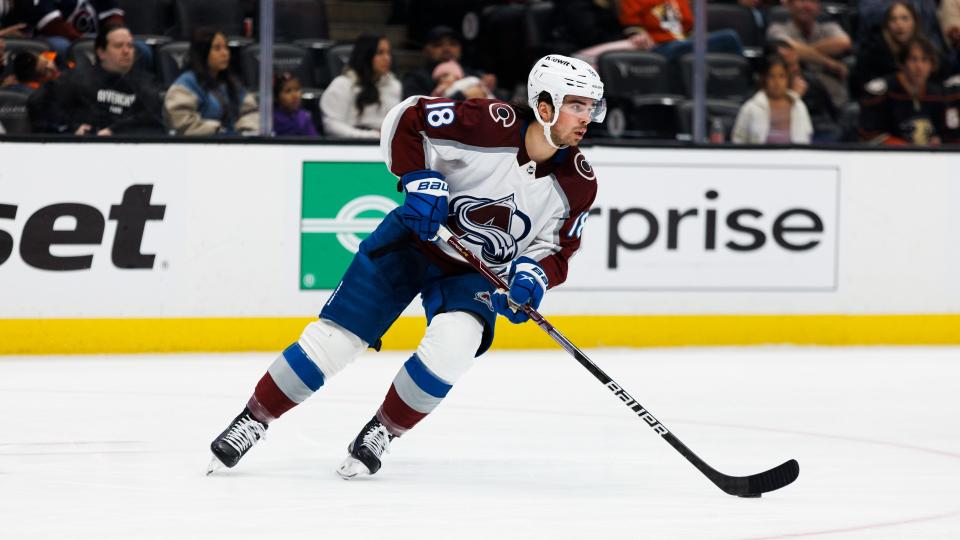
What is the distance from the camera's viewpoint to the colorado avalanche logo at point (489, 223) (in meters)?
3.75

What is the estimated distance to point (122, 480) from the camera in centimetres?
362

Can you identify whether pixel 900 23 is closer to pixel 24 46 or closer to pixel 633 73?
pixel 633 73

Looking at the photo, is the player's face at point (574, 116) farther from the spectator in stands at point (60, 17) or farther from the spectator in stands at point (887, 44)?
the spectator in stands at point (887, 44)

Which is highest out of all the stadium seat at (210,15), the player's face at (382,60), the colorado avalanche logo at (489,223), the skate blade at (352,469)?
the stadium seat at (210,15)

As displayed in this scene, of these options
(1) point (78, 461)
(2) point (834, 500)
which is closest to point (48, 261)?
Result: (1) point (78, 461)

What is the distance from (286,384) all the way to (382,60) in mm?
2921

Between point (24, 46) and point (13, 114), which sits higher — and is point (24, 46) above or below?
above

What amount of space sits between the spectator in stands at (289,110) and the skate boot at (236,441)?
107 inches

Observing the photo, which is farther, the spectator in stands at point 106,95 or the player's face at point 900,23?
the player's face at point 900,23

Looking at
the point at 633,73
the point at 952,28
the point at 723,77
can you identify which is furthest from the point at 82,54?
the point at 952,28

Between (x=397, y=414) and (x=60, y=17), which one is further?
(x=60, y=17)

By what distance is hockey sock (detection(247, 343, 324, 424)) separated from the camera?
3689 millimetres

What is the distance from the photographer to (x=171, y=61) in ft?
19.9

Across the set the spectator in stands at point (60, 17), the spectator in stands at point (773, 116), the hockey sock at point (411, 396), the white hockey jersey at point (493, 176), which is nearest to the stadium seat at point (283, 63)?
the spectator in stands at point (60, 17)
